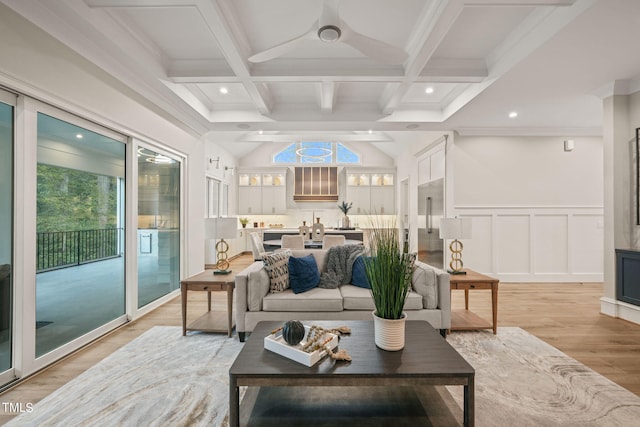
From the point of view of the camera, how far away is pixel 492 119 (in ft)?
15.6

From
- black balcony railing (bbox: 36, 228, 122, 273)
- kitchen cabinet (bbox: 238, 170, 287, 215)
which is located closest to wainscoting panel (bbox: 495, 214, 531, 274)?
black balcony railing (bbox: 36, 228, 122, 273)

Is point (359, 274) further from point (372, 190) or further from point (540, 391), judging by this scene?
point (372, 190)

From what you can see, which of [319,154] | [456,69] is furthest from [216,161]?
[456,69]

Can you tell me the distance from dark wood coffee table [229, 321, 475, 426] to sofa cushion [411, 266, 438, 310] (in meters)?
1.10

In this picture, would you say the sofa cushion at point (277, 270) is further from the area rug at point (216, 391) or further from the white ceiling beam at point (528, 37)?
the white ceiling beam at point (528, 37)

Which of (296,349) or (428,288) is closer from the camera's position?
(296,349)

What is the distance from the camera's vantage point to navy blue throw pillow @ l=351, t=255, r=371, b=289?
314 cm

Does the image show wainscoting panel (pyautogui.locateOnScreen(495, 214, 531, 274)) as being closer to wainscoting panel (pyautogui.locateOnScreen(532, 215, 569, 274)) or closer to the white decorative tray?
wainscoting panel (pyautogui.locateOnScreen(532, 215, 569, 274))

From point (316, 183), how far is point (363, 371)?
7.83m

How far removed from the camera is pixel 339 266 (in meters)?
3.30

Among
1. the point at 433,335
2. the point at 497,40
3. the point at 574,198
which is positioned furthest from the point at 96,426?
the point at 574,198

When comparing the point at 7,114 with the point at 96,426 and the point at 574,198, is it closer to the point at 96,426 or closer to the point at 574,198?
the point at 96,426

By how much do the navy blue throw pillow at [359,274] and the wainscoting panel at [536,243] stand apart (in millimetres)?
2841

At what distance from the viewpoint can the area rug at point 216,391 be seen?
1.77 meters
